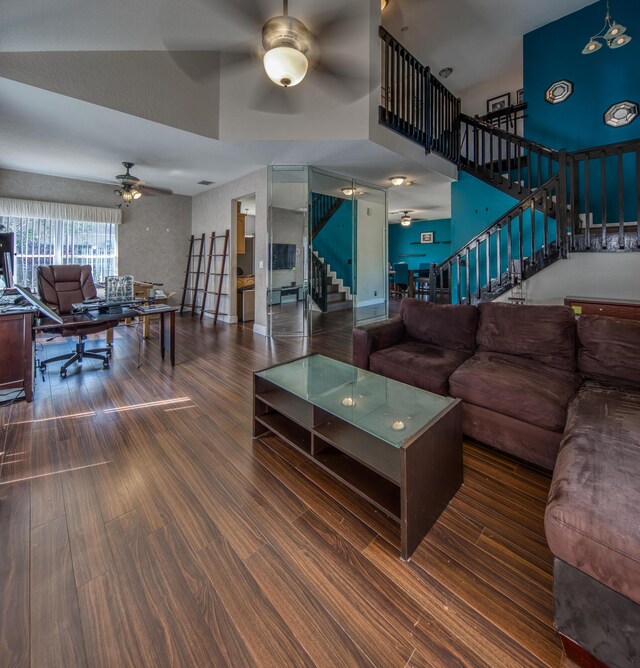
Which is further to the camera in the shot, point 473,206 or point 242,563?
point 473,206

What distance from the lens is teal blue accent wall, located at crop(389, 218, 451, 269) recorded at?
11898mm

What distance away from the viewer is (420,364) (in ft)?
8.29

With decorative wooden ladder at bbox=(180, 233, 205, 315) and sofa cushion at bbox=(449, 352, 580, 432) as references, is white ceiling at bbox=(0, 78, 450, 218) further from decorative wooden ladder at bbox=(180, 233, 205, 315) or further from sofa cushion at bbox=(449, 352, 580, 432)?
sofa cushion at bbox=(449, 352, 580, 432)

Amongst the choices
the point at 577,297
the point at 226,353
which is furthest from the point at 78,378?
the point at 577,297

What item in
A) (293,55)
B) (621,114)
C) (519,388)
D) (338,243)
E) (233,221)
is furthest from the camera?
(338,243)

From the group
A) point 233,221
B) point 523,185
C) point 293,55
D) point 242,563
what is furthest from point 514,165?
point 242,563

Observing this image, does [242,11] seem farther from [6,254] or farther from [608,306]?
[608,306]

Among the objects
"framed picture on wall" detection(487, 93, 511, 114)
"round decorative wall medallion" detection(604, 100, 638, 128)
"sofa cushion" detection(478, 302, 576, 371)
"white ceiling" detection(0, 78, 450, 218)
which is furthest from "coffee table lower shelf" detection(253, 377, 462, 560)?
"framed picture on wall" detection(487, 93, 511, 114)

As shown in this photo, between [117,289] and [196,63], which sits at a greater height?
[196,63]

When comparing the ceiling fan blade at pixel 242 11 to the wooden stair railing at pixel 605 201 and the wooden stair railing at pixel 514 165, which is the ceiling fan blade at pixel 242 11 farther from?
the wooden stair railing at pixel 514 165

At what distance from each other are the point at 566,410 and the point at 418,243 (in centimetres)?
1168

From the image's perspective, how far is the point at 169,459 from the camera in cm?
208

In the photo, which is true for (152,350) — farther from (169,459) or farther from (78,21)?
(78,21)

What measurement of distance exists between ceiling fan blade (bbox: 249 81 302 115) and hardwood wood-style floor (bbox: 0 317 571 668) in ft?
12.5
